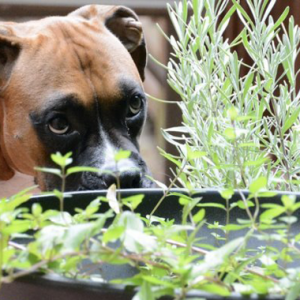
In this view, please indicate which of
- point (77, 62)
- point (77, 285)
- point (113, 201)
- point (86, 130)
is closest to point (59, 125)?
point (86, 130)

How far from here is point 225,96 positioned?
0.65 m

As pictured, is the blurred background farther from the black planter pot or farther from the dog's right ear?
the black planter pot

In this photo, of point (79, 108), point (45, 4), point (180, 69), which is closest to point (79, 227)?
point (180, 69)

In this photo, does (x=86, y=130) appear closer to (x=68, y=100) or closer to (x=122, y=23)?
(x=68, y=100)

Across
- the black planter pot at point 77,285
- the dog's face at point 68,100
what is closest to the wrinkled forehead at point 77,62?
the dog's face at point 68,100

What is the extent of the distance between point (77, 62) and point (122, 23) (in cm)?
24

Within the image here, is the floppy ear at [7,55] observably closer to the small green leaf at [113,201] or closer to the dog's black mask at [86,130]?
the dog's black mask at [86,130]

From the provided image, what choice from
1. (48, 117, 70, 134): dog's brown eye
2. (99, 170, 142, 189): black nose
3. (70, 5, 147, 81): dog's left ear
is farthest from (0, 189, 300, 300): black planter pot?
(70, 5, 147, 81): dog's left ear

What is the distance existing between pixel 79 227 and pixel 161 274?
0.20ft

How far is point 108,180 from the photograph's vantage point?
Answer: 128 centimetres

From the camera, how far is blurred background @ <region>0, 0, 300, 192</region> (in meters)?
2.37

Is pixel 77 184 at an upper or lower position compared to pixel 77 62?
lower

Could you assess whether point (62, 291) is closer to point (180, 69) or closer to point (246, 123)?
point (246, 123)

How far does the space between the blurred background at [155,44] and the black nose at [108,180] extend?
1128 mm
